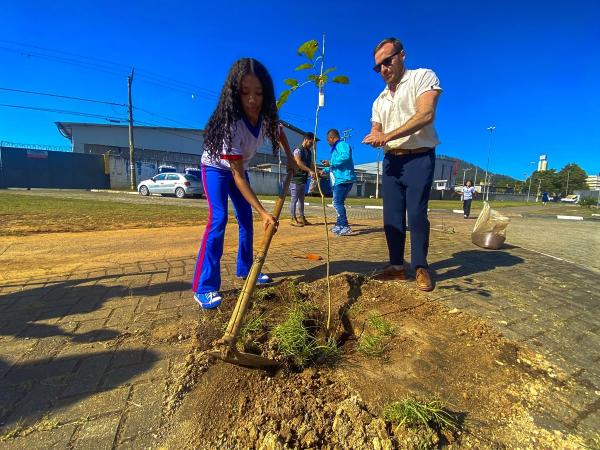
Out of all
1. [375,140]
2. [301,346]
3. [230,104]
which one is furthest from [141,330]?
[375,140]

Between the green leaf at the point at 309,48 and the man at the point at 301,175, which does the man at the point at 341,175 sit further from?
the green leaf at the point at 309,48

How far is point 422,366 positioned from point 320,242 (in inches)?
134

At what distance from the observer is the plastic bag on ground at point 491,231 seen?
4.82 m

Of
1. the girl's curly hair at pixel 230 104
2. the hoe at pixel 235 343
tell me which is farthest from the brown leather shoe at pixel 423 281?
the girl's curly hair at pixel 230 104

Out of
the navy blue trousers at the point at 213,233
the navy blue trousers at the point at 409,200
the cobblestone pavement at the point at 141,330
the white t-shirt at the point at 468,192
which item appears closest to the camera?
the cobblestone pavement at the point at 141,330

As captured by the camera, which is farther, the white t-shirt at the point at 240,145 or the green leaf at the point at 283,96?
the white t-shirt at the point at 240,145

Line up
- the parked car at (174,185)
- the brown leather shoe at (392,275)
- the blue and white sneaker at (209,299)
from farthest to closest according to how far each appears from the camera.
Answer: the parked car at (174,185) < the brown leather shoe at (392,275) < the blue and white sneaker at (209,299)

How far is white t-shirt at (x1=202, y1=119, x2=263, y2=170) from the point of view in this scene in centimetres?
216

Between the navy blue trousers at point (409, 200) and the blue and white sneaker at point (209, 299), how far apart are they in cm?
159

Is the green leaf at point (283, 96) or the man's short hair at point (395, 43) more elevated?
the man's short hair at point (395, 43)

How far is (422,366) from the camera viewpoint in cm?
163

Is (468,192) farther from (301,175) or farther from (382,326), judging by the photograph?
(382,326)

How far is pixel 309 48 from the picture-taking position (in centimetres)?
179

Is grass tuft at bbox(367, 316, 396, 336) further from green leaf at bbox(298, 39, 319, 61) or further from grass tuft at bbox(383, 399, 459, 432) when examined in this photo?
green leaf at bbox(298, 39, 319, 61)
